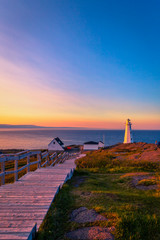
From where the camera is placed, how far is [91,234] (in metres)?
3.78

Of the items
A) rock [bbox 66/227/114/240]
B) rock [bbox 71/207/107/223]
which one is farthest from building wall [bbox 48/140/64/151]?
rock [bbox 66/227/114/240]

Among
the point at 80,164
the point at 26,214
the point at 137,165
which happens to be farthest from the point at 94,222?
the point at 80,164

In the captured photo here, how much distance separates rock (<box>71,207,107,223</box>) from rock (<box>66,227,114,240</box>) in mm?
380

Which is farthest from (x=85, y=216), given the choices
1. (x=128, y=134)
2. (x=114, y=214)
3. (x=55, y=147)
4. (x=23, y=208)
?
(x=55, y=147)

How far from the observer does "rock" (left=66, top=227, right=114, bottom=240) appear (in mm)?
3658

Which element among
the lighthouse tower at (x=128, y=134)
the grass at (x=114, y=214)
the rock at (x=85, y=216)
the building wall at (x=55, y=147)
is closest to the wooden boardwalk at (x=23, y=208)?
the grass at (x=114, y=214)

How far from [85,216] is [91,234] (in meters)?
0.85

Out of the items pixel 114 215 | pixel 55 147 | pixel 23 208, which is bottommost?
pixel 55 147

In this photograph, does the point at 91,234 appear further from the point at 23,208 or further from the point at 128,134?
the point at 128,134

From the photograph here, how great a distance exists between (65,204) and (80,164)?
468 inches

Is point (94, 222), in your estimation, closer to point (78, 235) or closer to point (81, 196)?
point (78, 235)

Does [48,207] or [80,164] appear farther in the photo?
[80,164]

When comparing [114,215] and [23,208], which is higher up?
[114,215]

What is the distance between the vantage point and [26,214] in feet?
15.0
